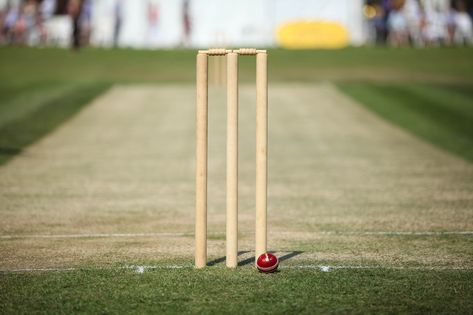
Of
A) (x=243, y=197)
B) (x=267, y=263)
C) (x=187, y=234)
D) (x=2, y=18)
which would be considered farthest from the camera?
(x=2, y=18)

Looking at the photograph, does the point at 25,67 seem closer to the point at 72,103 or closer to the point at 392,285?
the point at 72,103

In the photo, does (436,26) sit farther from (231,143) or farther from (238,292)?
(238,292)

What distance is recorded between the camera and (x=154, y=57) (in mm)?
47562

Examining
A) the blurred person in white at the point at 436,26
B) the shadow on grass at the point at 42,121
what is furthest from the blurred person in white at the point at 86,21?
the shadow on grass at the point at 42,121

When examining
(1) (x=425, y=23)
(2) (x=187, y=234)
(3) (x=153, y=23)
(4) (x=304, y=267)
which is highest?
(3) (x=153, y=23)

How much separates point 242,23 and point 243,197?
4028 centimetres

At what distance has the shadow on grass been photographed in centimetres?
2320

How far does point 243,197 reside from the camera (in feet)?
53.9

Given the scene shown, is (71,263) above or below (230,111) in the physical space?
below

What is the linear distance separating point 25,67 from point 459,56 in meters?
19.9

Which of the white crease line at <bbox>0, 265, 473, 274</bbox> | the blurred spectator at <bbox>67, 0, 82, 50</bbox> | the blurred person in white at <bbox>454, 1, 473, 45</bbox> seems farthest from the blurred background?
the white crease line at <bbox>0, 265, 473, 274</bbox>

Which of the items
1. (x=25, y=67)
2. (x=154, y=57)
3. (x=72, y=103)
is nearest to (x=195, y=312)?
(x=72, y=103)

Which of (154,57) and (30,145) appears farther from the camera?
(154,57)

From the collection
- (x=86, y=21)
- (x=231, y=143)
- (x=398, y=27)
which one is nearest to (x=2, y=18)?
(x=86, y=21)
